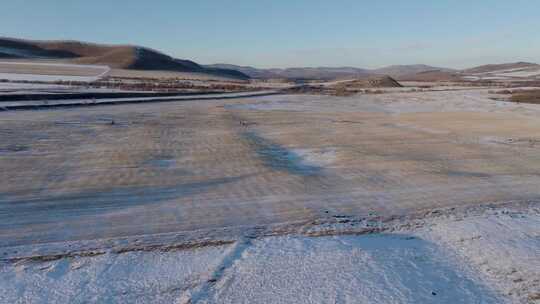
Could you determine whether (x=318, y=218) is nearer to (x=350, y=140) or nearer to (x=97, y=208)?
(x=97, y=208)

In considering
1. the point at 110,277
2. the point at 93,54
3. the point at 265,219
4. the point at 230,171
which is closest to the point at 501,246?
the point at 265,219

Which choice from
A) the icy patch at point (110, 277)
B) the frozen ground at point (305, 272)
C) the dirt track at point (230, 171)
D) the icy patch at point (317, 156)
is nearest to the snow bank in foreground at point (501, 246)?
the frozen ground at point (305, 272)

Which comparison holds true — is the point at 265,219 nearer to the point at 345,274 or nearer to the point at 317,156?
the point at 345,274

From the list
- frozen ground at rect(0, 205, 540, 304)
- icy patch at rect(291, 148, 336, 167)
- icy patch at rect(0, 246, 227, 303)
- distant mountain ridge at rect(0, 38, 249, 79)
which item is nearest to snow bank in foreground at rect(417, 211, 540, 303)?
frozen ground at rect(0, 205, 540, 304)

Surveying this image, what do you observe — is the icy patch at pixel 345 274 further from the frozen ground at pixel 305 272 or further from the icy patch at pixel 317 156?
the icy patch at pixel 317 156

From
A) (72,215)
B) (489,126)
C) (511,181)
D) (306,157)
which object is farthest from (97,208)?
(489,126)

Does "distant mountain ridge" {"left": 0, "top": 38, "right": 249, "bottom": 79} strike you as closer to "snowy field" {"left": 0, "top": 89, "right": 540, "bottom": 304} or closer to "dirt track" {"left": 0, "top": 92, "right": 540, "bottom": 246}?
"dirt track" {"left": 0, "top": 92, "right": 540, "bottom": 246}

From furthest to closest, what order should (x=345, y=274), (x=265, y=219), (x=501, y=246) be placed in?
(x=265, y=219), (x=501, y=246), (x=345, y=274)
